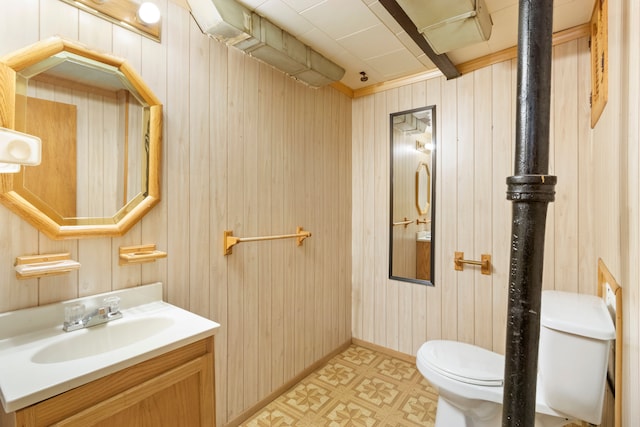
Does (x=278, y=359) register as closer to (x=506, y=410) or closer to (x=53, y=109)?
(x=506, y=410)

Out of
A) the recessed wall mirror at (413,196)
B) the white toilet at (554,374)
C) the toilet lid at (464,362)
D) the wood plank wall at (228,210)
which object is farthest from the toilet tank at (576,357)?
the wood plank wall at (228,210)

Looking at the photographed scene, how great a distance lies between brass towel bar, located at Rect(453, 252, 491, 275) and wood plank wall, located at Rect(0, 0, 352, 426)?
1016 mm

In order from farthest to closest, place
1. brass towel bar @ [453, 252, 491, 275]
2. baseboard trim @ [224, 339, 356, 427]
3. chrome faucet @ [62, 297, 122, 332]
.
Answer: brass towel bar @ [453, 252, 491, 275], baseboard trim @ [224, 339, 356, 427], chrome faucet @ [62, 297, 122, 332]

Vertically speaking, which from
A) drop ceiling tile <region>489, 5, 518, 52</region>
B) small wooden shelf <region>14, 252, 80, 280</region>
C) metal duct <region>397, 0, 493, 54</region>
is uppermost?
drop ceiling tile <region>489, 5, 518, 52</region>

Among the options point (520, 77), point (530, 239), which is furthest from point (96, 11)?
point (530, 239)

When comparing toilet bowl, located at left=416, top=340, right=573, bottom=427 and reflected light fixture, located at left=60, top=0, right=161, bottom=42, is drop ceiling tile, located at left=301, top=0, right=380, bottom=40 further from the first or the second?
toilet bowl, located at left=416, top=340, right=573, bottom=427

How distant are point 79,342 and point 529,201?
5.31 ft

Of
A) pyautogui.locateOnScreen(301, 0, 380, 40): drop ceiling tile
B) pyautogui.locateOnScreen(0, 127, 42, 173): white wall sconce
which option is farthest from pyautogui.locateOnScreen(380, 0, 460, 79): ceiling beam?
pyautogui.locateOnScreen(0, 127, 42, 173): white wall sconce

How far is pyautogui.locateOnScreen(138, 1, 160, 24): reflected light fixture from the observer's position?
55.5 inches

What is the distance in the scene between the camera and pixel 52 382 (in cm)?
84

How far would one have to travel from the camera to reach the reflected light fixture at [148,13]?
4.63 feet

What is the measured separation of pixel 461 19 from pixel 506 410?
171 centimetres

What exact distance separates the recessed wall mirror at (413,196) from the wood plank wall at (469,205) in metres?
0.07

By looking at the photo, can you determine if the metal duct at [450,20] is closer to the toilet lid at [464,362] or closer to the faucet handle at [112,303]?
the toilet lid at [464,362]
